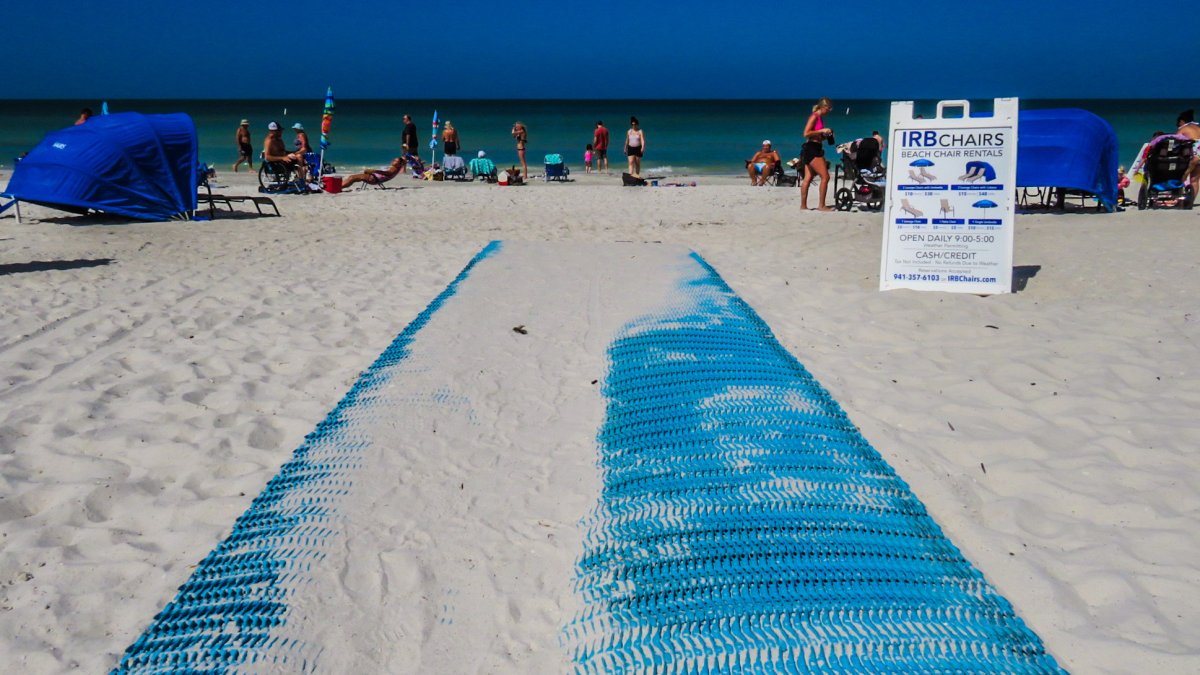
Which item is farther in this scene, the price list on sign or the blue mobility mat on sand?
the price list on sign

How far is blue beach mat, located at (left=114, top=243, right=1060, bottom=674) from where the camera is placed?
215 centimetres

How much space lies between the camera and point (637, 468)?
10.3 ft

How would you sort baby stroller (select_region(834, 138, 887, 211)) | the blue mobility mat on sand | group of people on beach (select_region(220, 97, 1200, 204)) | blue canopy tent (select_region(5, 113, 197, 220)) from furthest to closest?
baby stroller (select_region(834, 138, 887, 211)) < group of people on beach (select_region(220, 97, 1200, 204)) < blue canopy tent (select_region(5, 113, 197, 220)) < the blue mobility mat on sand

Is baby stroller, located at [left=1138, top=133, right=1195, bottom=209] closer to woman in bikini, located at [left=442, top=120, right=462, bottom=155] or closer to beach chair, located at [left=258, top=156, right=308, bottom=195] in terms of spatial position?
woman in bikini, located at [left=442, top=120, right=462, bottom=155]

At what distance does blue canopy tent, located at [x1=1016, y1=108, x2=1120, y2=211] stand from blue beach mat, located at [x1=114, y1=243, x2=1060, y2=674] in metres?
7.72

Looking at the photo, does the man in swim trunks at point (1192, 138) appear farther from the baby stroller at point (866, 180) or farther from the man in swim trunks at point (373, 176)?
the man in swim trunks at point (373, 176)

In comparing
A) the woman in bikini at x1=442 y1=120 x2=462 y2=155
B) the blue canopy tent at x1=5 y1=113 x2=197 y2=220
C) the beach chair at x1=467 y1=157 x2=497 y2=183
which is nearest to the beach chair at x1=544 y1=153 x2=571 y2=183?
the beach chair at x1=467 y1=157 x2=497 y2=183

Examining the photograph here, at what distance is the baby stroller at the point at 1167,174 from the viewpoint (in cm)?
1071

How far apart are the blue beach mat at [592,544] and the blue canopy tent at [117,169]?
738cm

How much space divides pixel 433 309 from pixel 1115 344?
4.07 meters

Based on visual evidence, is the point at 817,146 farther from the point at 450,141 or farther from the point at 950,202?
the point at 450,141

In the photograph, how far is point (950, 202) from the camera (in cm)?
595

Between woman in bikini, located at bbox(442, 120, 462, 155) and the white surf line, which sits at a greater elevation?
woman in bikini, located at bbox(442, 120, 462, 155)

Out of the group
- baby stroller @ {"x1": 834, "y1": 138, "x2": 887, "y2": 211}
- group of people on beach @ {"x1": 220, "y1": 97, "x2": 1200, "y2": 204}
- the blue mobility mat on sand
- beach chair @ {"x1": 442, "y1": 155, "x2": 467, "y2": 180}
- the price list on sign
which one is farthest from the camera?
beach chair @ {"x1": 442, "y1": 155, "x2": 467, "y2": 180}
